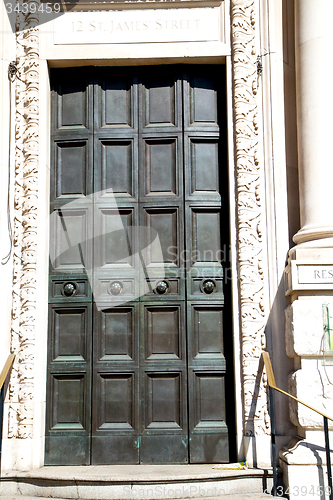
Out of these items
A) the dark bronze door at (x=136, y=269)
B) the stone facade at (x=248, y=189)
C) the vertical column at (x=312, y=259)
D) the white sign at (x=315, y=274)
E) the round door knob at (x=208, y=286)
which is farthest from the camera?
the round door knob at (x=208, y=286)

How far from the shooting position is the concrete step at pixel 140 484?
570cm

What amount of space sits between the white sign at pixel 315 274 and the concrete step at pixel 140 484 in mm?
2009

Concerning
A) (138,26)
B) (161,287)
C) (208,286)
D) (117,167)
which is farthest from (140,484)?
(138,26)

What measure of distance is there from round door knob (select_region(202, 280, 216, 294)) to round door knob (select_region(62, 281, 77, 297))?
5.08ft

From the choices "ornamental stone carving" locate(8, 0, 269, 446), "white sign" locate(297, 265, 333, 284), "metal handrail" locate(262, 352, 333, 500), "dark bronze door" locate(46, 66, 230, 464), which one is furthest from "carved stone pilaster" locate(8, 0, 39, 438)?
"white sign" locate(297, 265, 333, 284)

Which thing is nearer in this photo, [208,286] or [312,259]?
[312,259]

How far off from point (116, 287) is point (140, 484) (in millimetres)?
2223

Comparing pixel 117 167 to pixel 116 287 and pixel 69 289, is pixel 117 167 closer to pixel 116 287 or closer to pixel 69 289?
pixel 116 287

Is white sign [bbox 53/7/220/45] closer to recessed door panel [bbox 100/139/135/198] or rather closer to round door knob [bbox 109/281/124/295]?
recessed door panel [bbox 100/139/135/198]

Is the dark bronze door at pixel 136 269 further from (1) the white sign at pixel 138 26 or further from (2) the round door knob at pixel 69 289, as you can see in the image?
(1) the white sign at pixel 138 26

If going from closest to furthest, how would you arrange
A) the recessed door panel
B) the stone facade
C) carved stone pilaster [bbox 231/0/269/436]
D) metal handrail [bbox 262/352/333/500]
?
metal handrail [bbox 262/352/333/500]
the stone facade
carved stone pilaster [bbox 231/0/269/436]
the recessed door panel

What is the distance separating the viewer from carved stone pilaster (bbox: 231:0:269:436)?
6316 millimetres

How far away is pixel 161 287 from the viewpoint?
682 centimetres

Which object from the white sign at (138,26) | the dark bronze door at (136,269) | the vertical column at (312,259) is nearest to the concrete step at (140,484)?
the vertical column at (312,259)
